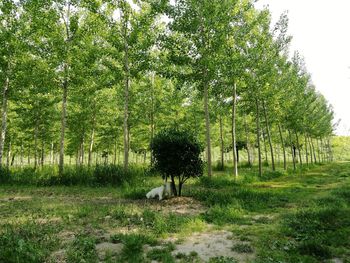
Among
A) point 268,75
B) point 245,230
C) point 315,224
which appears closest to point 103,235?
point 245,230

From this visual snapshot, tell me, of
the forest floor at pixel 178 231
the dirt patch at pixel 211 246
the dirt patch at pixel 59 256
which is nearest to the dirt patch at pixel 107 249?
the forest floor at pixel 178 231

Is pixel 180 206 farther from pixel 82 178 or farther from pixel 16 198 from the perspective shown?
pixel 82 178

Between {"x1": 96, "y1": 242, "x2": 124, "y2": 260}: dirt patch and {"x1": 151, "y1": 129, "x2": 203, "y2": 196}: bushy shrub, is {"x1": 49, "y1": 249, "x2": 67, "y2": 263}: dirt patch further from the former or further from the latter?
{"x1": 151, "y1": 129, "x2": 203, "y2": 196}: bushy shrub

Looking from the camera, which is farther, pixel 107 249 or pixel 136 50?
pixel 136 50

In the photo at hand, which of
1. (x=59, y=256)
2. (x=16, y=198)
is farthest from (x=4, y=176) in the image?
(x=59, y=256)

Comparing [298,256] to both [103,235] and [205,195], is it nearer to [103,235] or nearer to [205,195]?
[103,235]

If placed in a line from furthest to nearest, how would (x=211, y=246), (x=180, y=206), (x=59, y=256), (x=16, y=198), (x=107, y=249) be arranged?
(x=16, y=198) < (x=180, y=206) < (x=211, y=246) < (x=107, y=249) < (x=59, y=256)

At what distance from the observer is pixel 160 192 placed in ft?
37.8

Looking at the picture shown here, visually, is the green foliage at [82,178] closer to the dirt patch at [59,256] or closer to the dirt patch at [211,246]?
the dirt patch at [211,246]

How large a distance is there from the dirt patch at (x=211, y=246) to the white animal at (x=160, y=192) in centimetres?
476

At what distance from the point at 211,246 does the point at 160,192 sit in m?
5.68

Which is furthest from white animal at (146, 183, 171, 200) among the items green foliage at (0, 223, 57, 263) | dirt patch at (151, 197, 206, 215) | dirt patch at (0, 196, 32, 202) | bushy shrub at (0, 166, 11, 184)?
bushy shrub at (0, 166, 11, 184)

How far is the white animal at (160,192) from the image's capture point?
1154cm

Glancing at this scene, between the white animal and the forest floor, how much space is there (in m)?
0.52
